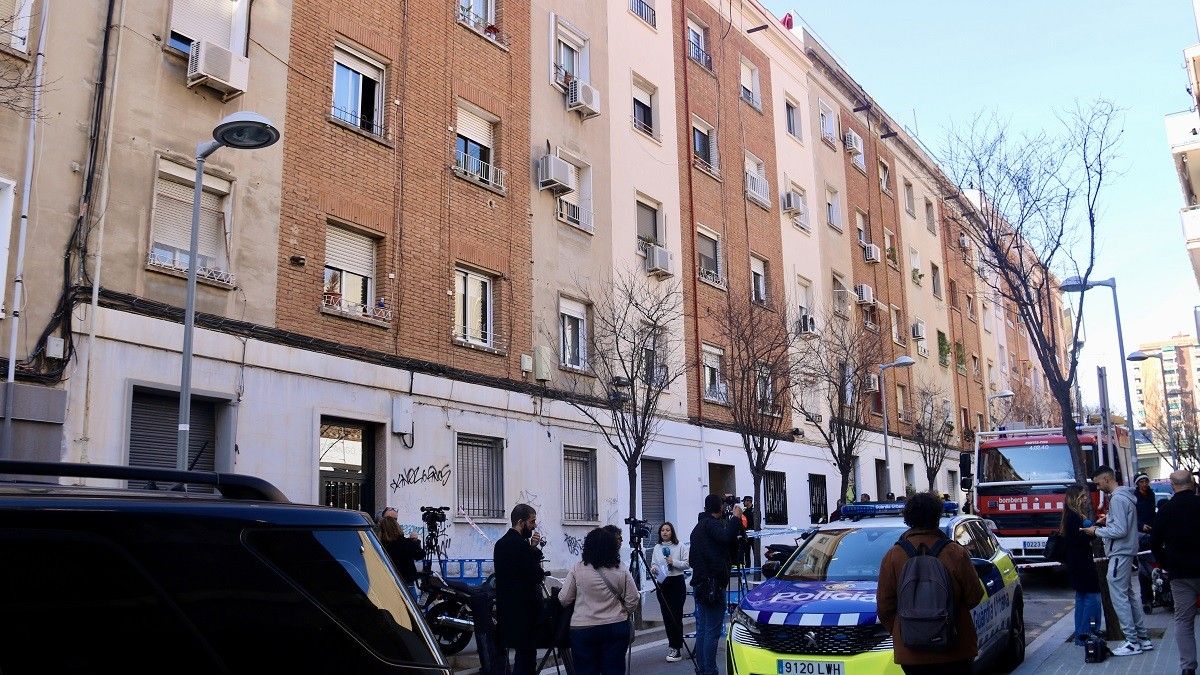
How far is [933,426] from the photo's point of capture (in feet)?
120

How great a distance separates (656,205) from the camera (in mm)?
24281

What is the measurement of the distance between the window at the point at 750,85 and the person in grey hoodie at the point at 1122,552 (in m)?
20.3

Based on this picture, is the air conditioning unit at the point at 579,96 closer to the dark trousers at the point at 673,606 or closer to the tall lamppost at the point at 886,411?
the tall lamppost at the point at 886,411

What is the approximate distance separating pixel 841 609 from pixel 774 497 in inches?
784

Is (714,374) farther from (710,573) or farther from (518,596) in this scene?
(518,596)

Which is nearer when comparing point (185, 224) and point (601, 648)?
point (601, 648)

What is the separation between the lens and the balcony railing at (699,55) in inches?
1059

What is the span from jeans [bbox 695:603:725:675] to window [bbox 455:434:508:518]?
25.6 feet

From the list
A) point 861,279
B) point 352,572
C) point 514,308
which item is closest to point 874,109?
point 861,279

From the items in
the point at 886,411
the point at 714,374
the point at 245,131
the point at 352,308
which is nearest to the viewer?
the point at 245,131

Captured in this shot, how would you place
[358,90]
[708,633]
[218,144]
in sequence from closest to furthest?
[708,633], [218,144], [358,90]

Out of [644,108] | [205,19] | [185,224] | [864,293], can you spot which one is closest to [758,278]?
[644,108]

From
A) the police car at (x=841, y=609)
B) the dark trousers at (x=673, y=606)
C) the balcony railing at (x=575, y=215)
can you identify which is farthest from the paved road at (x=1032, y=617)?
the balcony railing at (x=575, y=215)

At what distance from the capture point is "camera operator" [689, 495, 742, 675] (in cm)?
995
